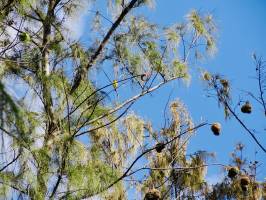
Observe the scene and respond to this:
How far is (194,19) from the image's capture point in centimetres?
290

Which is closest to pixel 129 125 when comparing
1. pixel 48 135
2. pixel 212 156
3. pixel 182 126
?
pixel 182 126

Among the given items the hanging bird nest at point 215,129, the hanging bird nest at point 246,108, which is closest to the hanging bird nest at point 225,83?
the hanging bird nest at point 246,108

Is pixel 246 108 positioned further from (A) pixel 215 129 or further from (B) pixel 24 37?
(B) pixel 24 37

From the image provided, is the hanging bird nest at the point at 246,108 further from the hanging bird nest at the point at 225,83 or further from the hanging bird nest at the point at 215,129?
the hanging bird nest at the point at 215,129

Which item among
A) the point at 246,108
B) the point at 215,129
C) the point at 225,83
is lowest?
the point at 215,129

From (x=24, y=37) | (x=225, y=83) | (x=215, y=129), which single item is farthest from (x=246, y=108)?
(x=24, y=37)

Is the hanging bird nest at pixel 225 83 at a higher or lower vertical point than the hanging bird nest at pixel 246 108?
higher

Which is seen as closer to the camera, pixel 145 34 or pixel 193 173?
pixel 145 34

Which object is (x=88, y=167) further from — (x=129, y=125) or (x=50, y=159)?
(x=129, y=125)

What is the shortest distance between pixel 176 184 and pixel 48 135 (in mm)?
927

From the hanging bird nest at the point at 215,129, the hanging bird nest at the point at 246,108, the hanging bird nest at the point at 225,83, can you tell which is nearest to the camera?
the hanging bird nest at the point at 215,129

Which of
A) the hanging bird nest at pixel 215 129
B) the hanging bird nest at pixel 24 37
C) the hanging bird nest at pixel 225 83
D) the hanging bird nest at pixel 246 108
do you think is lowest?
the hanging bird nest at pixel 215 129

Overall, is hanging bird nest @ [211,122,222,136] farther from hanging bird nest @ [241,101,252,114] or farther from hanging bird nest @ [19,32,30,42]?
hanging bird nest @ [19,32,30,42]

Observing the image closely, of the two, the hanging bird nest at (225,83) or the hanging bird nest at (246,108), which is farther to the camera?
the hanging bird nest at (225,83)
